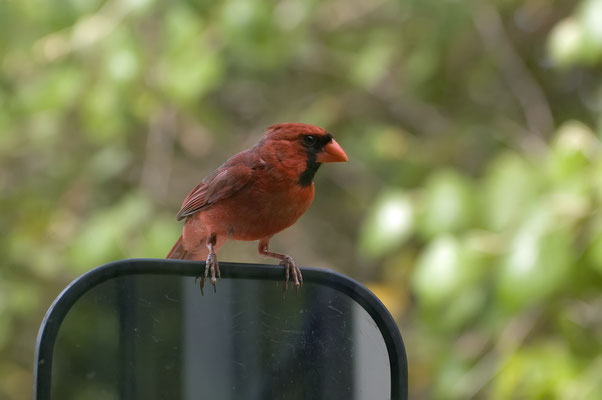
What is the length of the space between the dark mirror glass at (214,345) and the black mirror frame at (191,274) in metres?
0.01

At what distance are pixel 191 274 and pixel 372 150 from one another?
10.5 ft

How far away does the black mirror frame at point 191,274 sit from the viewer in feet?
3.74

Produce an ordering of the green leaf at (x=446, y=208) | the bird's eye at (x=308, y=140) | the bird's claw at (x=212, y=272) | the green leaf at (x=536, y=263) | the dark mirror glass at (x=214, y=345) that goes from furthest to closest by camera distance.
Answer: the green leaf at (x=446, y=208), the green leaf at (x=536, y=263), the bird's eye at (x=308, y=140), the bird's claw at (x=212, y=272), the dark mirror glass at (x=214, y=345)

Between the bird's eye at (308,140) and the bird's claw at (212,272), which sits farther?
the bird's eye at (308,140)

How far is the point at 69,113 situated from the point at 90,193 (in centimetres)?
42

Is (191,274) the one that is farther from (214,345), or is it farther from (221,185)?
(221,185)

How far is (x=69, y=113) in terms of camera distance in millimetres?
4516

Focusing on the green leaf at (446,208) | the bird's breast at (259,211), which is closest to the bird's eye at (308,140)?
the bird's breast at (259,211)

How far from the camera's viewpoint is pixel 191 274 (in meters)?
1.46

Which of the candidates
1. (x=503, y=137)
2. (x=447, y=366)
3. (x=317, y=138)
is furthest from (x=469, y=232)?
(x=503, y=137)

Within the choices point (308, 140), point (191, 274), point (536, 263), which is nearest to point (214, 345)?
point (191, 274)

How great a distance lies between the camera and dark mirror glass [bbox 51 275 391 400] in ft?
4.12

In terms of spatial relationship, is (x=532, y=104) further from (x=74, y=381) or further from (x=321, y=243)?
(x=74, y=381)

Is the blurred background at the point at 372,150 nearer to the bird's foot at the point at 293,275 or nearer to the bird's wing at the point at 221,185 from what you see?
the bird's wing at the point at 221,185
